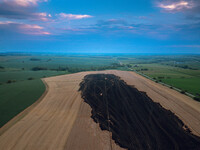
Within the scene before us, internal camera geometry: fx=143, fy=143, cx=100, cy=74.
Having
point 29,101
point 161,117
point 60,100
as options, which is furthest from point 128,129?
point 29,101

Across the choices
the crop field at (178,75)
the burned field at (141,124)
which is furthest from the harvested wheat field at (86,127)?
the crop field at (178,75)

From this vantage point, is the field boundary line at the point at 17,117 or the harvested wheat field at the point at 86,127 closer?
the harvested wheat field at the point at 86,127

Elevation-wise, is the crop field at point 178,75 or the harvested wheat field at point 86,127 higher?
the harvested wheat field at point 86,127

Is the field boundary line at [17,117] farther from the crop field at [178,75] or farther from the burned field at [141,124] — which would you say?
the crop field at [178,75]

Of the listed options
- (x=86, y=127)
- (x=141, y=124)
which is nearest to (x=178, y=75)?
(x=141, y=124)

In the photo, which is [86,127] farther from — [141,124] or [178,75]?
[178,75]

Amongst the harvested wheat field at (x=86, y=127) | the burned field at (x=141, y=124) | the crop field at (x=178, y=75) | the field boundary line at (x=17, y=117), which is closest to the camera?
the harvested wheat field at (x=86, y=127)

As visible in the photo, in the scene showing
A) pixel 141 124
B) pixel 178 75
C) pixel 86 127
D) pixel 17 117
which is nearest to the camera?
pixel 86 127

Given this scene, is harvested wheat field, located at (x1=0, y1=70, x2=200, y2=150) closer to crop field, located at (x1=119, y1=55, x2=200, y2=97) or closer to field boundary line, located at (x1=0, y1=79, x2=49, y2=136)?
field boundary line, located at (x1=0, y1=79, x2=49, y2=136)

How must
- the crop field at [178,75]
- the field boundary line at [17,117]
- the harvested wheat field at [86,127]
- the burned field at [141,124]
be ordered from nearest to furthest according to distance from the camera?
the harvested wheat field at [86,127] < the burned field at [141,124] < the field boundary line at [17,117] < the crop field at [178,75]

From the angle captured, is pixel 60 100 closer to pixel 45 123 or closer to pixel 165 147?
pixel 45 123
